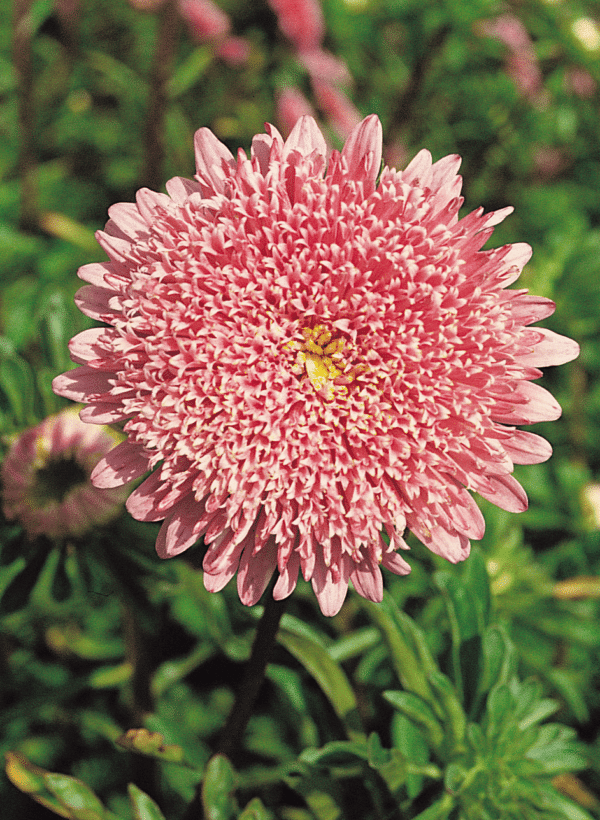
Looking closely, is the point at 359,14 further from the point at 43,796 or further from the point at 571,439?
the point at 43,796

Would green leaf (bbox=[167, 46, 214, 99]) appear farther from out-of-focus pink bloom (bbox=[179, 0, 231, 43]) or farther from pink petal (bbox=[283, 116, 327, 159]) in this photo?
pink petal (bbox=[283, 116, 327, 159])

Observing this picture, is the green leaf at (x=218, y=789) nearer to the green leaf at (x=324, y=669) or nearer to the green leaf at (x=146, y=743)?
the green leaf at (x=146, y=743)

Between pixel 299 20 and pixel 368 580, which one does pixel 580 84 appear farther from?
pixel 368 580

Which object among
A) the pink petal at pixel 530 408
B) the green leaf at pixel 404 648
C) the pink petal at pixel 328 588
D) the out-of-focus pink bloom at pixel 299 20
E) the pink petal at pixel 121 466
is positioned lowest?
the green leaf at pixel 404 648

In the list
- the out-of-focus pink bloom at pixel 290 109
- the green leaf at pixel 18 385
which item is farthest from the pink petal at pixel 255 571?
the out-of-focus pink bloom at pixel 290 109

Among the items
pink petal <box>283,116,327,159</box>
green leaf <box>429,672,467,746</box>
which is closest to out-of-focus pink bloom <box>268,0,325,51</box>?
pink petal <box>283,116,327,159</box>

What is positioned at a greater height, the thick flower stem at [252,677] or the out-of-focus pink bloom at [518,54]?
the out-of-focus pink bloom at [518,54]

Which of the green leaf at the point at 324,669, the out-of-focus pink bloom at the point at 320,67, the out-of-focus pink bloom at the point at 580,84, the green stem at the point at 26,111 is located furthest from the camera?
the out-of-focus pink bloom at the point at 580,84
